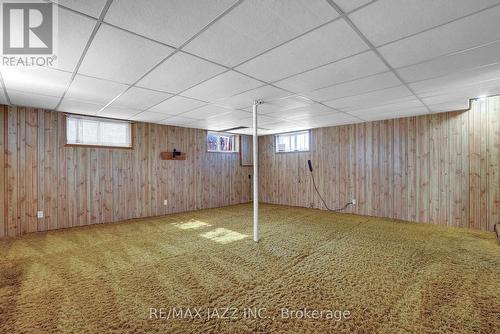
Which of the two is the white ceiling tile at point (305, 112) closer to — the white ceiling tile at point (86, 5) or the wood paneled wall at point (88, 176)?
the wood paneled wall at point (88, 176)

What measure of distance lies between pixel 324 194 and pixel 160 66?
5196 mm

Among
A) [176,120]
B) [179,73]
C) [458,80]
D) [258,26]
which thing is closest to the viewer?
[258,26]

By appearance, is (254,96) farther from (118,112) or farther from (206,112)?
(118,112)

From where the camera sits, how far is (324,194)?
6.19 metres

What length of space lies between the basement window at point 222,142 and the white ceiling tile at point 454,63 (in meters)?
5.13

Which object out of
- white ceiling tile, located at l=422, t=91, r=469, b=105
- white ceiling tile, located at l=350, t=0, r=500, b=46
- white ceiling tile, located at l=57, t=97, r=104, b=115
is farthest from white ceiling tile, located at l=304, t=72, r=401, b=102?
white ceiling tile, located at l=57, t=97, r=104, b=115

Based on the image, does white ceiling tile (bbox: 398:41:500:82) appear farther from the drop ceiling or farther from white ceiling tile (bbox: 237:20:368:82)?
white ceiling tile (bbox: 237:20:368:82)

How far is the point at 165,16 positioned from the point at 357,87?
256 cm

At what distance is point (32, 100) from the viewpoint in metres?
3.57

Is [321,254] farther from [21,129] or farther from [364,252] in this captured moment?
[21,129]

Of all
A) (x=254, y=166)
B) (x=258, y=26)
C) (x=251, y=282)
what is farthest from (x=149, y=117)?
(x=251, y=282)

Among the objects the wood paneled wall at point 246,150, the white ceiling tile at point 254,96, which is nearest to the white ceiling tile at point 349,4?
the white ceiling tile at point 254,96

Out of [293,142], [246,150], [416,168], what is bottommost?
[416,168]

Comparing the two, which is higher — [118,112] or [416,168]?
[118,112]
